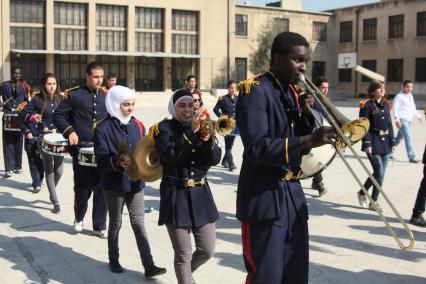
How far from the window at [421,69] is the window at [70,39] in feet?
90.1

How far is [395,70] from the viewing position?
4697 centimetres

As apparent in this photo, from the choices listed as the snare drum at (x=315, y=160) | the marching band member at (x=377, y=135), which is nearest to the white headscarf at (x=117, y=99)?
the snare drum at (x=315, y=160)

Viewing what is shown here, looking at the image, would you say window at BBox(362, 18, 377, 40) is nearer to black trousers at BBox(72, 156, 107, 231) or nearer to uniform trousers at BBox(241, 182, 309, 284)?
black trousers at BBox(72, 156, 107, 231)

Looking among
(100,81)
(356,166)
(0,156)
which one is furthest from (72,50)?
(100,81)

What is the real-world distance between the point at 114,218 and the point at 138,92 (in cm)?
3932

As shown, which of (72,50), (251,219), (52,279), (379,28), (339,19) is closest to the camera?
(251,219)

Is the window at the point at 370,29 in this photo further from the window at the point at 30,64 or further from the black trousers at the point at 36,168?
the black trousers at the point at 36,168

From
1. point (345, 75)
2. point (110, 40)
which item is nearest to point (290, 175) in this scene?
point (110, 40)

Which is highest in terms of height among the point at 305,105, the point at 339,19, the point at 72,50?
the point at 339,19

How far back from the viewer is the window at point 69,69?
4272 centimetres

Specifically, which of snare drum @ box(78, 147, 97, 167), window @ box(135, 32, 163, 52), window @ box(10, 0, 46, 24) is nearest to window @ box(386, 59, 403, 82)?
window @ box(135, 32, 163, 52)

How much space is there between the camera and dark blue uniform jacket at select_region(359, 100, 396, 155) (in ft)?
25.8

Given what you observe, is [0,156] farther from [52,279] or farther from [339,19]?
[339,19]

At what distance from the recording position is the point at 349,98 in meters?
49.5
